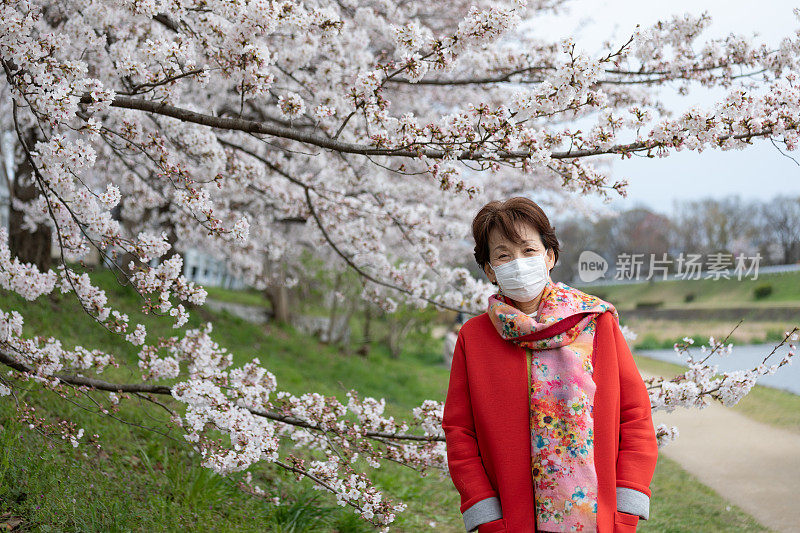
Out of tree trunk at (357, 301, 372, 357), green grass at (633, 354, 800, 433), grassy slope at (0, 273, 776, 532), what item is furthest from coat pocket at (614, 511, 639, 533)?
tree trunk at (357, 301, 372, 357)

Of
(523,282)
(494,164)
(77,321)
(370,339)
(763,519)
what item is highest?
(370,339)

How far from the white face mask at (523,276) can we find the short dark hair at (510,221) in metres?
0.07

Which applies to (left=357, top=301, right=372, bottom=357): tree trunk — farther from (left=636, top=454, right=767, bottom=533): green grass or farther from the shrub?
the shrub

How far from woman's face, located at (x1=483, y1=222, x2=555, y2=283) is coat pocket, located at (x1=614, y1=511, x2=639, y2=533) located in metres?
0.72

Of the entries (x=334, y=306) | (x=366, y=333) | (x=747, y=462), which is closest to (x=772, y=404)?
(x=747, y=462)

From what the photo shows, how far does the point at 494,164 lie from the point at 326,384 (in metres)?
6.47

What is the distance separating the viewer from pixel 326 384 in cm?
841

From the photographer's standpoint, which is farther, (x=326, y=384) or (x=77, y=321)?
(x=326, y=384)

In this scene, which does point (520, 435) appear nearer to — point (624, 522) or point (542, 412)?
point (542, 412)

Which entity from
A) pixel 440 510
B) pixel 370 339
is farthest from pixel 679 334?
pixel 370 339

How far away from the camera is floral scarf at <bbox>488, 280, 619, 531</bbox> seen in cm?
162

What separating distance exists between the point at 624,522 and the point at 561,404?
35cm

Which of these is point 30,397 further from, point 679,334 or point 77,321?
point 679,334

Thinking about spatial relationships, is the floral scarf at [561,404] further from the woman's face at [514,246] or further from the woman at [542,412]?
the woman's face at [514,246]
